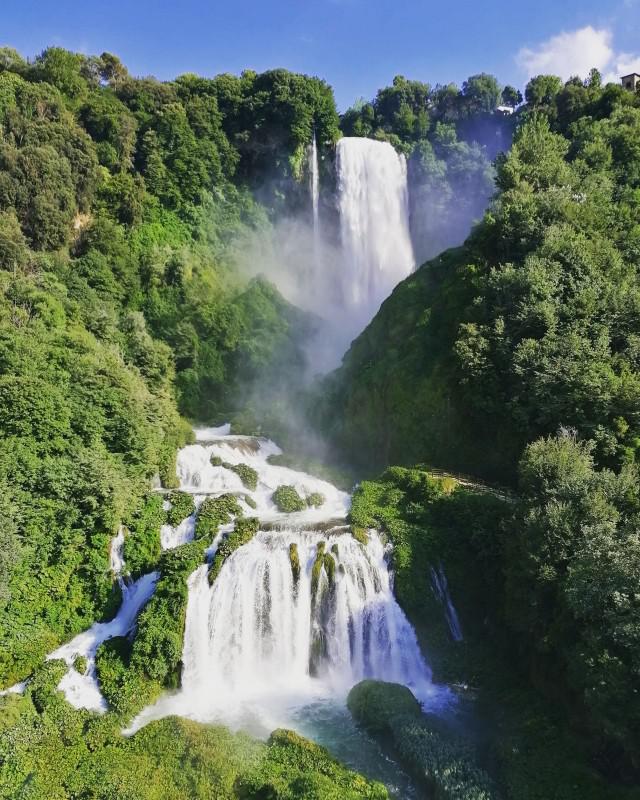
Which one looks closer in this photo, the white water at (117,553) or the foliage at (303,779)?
the foliage at (303,779)

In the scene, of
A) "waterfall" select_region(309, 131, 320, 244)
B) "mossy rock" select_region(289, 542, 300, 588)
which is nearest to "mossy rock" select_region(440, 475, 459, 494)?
"mossy rock" select_region(289, 542, 300, 588)

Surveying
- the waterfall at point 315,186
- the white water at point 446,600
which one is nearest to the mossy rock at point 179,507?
the white water at point 446,600

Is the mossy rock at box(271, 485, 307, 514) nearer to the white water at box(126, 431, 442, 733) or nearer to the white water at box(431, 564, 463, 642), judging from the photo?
the white water at box(126, 431, 442, 733)

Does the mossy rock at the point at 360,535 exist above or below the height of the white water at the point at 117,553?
above

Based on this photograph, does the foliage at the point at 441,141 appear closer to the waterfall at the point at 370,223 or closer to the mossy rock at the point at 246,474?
the waterfall at the point at 370,223

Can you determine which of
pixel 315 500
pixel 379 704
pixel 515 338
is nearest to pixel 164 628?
pixel 379 704

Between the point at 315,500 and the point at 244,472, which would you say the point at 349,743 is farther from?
the point at 244,472
